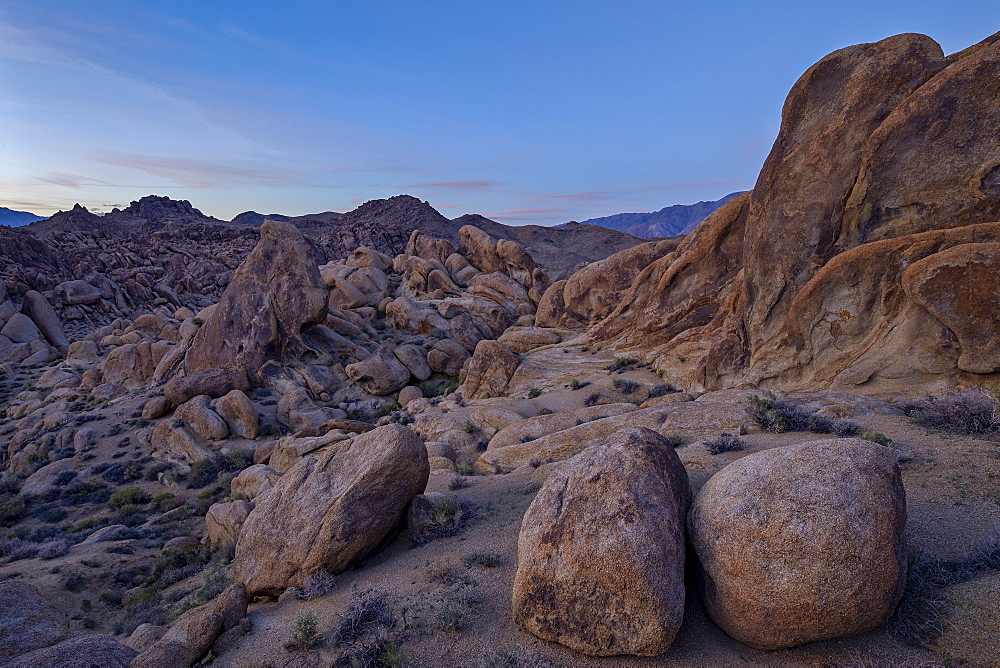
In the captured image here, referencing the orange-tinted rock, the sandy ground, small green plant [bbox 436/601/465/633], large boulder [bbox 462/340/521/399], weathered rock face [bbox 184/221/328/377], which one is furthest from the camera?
weathered rock face [bbox 184/221/328/377]

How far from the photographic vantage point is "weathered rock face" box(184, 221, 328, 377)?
26.4 m

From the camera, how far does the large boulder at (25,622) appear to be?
676 cm

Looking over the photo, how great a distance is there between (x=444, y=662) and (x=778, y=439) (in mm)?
6641

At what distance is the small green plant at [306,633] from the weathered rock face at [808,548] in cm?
446

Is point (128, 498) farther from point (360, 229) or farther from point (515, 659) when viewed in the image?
point (360, 229)

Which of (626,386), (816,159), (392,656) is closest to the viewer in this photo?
(392,656)

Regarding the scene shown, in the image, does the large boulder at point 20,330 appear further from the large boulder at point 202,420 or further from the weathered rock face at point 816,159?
the weathered rock face at point 816,159

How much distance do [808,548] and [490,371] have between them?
735 inches

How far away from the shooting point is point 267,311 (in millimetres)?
26766

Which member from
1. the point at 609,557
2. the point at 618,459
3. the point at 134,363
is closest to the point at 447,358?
the point at 134,363

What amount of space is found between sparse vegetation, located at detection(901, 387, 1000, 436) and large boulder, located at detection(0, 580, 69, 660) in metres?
14.0

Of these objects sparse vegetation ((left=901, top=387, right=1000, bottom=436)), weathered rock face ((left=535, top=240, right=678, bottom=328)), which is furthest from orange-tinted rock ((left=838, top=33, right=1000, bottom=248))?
weathered rock face ((left=535, top=240, right=678, bottom=328))

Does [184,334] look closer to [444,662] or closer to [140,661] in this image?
[140,661]

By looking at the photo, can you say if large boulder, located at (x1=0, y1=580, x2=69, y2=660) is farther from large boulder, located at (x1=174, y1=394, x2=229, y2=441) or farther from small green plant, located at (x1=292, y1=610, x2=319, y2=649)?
large boulder, located at (x1=174, y1=394, x2=229, y2=441)
